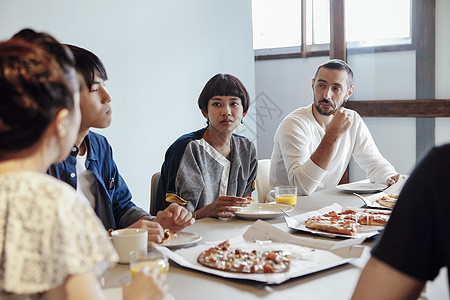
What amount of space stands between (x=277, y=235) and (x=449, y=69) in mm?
2559

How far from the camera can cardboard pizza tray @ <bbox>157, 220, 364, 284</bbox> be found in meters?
1.16

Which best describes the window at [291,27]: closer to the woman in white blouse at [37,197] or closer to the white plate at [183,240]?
the white plate at [183,240]

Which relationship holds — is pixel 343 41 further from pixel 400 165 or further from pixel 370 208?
pixel 370 208

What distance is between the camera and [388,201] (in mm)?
1965

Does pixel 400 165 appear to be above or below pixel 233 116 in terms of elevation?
below

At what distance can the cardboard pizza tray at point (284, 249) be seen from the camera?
1163 millimetres

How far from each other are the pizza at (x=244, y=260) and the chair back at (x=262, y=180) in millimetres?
1359

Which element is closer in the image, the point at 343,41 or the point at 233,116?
the point at 233,116

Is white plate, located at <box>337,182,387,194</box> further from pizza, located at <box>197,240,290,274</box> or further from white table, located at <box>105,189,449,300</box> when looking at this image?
pizza, located at <box>197,240,290,274</box>

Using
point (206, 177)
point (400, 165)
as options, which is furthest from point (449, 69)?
point (206, 177)

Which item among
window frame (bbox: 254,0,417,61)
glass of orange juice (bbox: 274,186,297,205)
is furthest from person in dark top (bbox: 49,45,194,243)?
window frame (bbox: 254,0,417,61)

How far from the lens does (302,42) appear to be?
5.04 meters

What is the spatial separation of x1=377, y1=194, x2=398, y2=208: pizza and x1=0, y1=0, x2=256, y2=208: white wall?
1.67 metres

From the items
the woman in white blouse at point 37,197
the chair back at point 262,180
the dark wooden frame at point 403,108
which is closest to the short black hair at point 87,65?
the woman in white blouse at point 37,197
